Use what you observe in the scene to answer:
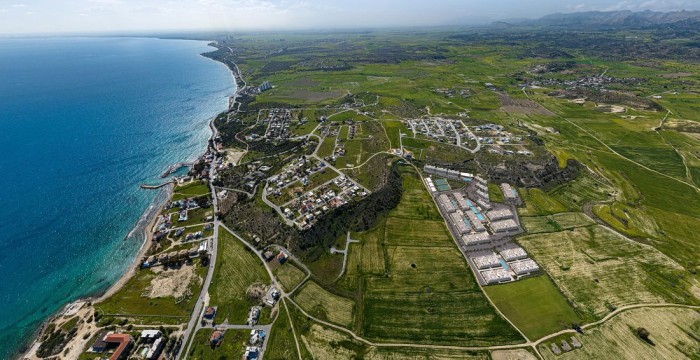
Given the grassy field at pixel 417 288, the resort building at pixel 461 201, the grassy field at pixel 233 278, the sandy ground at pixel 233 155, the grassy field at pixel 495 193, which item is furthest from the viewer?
the sandy ground at pixel 233 155

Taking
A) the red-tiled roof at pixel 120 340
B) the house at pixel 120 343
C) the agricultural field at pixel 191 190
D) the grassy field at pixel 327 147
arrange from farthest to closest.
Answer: the grassy field at pixel 327 147 → the agricultural field at pixel 191 190 → the red-tiled roof at pixel 120 340 → the house at pixel 120 343

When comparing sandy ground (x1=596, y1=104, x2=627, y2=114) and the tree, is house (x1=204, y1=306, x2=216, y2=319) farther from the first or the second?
sandy ground (x1=596, y1=104, x2=627, y2=114)

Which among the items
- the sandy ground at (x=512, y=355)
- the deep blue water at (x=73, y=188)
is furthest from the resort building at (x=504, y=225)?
the deep blue water at (x=73, y=188)

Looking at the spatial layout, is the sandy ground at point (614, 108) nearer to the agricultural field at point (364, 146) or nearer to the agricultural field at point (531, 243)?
the agricultural field at point (531, 243)

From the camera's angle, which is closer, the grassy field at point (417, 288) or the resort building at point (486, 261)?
the grassy field at point (417, 288)

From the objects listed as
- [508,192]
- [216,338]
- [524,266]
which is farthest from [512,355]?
[216,338]

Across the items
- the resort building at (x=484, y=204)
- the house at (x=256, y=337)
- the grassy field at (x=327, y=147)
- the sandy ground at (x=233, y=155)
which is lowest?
the house at (x=256, y=337)

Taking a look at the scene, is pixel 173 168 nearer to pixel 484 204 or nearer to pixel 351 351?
pixel 351 351
